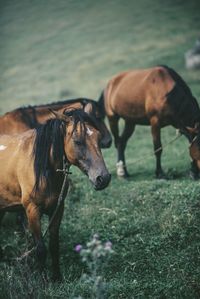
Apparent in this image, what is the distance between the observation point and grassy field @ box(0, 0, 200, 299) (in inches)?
208

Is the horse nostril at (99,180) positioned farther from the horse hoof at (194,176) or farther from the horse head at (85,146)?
the horse hoof at (194,176)

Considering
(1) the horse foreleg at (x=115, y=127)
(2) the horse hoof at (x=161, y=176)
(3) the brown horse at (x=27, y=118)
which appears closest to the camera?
(3) the brown horse at (x=27, y=118)

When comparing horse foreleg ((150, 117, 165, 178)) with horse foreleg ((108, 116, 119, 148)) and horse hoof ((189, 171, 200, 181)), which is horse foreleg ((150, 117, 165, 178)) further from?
horse foreleg ((108, 116, 119, 148))

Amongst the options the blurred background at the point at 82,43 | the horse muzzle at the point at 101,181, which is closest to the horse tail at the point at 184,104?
the horse muzzle at the point at 101,181

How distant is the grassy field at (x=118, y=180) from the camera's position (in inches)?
208

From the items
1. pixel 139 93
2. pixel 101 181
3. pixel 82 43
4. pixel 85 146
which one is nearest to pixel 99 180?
pixel 101 181

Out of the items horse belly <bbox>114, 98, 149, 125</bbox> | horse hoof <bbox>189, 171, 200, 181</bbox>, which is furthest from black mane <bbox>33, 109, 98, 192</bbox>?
horse belly <bbox>114, 98, 149, 125</bbox>

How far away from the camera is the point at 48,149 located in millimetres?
5527

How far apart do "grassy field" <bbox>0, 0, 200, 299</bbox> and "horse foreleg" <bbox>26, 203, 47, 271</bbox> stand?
222 mm

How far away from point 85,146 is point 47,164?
0.65m

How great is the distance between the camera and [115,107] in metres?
11.0

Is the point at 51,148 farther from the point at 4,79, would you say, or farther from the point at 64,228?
the point at 4,79

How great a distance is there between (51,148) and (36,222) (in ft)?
3.08

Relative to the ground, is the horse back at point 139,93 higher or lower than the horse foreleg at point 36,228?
lower
